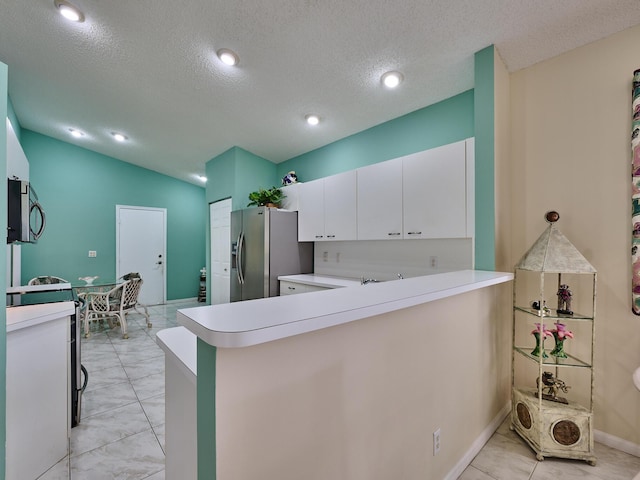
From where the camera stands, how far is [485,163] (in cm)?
204

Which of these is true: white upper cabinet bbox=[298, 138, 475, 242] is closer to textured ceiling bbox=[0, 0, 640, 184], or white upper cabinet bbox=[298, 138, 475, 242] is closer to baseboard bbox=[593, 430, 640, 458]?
textured ceiling bbox=[0, 0, 640, 184]

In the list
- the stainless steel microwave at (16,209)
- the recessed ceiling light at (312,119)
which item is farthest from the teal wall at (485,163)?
the stainless steel microwave at (16,209)

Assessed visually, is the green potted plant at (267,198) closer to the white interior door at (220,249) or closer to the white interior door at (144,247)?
the white interior door at (220,249)

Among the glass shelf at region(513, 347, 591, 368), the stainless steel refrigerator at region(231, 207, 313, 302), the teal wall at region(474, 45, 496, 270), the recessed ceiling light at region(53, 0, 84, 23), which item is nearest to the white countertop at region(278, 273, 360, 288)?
the stainless steel refrigerator at region(231, 207, 313, 302)

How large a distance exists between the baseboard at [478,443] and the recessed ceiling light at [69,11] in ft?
13.4

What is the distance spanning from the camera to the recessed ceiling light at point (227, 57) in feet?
7.77

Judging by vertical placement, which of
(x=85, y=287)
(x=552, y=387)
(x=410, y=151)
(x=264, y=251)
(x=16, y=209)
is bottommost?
(x=552, y=387)

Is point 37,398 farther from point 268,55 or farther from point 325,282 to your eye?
point 268,55

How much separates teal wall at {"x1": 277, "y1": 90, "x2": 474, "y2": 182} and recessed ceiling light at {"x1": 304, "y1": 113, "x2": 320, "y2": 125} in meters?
0.51

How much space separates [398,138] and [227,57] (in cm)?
186

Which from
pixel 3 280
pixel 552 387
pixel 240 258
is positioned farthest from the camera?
pixel 240 258

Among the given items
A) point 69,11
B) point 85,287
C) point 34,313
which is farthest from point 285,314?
point 85,287

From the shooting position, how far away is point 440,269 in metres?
2.59

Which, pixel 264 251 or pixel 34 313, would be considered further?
pixel 264 251
